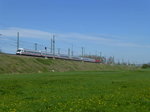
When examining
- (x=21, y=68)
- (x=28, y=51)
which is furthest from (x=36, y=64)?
(x=28, y=51)

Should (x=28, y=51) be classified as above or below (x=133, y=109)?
above

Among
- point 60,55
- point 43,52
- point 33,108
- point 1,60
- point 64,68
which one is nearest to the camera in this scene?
point 33,108

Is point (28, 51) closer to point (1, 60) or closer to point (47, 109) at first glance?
point (1, 60)

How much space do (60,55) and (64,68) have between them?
3543 cm

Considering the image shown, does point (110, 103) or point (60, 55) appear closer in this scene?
point (110, 103)

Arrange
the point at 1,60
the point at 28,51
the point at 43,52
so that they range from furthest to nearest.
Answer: the point at 43,52
the point at 28,51
the point at 1,60

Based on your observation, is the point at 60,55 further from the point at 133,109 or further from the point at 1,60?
the point at 133,109

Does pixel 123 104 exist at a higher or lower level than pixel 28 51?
lower

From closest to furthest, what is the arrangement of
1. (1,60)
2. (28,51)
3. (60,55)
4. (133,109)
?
(133,109) → (1,60) → (28,51) → (60,55)

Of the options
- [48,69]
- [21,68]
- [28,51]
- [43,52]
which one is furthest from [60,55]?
[21,68]

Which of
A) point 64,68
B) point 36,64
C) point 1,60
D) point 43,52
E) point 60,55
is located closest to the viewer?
point 1,60

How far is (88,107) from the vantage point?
13.6 m

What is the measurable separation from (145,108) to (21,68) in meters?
71.7

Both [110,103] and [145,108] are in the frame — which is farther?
[110,103]
